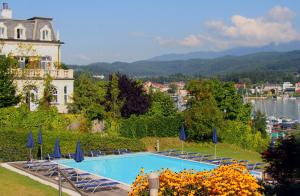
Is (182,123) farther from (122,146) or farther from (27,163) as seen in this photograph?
(27,163)

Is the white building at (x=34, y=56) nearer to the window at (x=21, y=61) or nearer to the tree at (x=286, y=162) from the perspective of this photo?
the window at (x=21, y=61)

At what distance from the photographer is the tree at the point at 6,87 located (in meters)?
31.0

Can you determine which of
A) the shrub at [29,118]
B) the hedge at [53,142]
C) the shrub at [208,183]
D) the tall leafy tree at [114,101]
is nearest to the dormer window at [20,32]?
the tall leafy tree at [114,101]

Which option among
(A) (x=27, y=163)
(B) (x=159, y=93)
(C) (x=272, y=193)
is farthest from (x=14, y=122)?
(C) (x=272, y=193)

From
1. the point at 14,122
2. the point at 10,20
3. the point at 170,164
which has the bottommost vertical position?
the point at 170,164

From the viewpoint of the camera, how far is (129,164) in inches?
1068

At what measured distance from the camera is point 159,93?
4094 centimetres

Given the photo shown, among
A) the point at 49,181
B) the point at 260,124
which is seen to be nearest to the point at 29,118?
the point at 49,181

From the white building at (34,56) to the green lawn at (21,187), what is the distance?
48.7ft

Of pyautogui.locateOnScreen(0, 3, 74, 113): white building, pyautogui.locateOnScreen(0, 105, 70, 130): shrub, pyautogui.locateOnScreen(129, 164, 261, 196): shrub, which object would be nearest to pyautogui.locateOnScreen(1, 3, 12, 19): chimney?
pyautogui.locateOnScreen(0, 3, 74, 113): white building

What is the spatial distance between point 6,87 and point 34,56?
6.87 metres

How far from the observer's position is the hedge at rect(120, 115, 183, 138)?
32.9 m

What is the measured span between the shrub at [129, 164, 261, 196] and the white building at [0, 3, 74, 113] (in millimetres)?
25165

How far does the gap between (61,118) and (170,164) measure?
27.4ft
